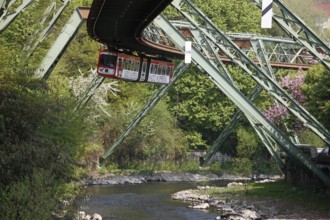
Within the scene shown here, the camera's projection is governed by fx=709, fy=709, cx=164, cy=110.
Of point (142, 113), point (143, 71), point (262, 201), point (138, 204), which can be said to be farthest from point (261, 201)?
point (142, 113)

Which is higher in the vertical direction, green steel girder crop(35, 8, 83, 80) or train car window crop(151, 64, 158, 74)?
green steel girder crop(35, 8, 83, 80)

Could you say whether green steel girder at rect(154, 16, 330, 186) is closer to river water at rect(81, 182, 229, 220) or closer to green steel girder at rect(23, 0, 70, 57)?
river water at rect(81, 182, 229, 220)

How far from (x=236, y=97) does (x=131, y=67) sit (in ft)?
21.4

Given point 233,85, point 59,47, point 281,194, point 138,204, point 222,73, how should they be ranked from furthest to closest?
point 281,194 < point 138,204 < point 222,73 < point 233,85 < point 59,47

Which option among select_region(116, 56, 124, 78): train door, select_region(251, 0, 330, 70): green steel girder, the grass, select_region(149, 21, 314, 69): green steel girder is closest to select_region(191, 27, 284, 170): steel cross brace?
select_region(149, 21, 314, 69): green steel girder

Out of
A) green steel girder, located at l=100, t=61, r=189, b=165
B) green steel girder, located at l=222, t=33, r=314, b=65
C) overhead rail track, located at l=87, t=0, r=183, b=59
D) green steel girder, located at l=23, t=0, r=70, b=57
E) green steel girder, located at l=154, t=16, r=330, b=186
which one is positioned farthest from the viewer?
green steel girder, located at l=100, t=61, r=189, b=165

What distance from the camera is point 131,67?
39344mm

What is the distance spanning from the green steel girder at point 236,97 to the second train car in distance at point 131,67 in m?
3.55

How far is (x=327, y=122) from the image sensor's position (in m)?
37.1

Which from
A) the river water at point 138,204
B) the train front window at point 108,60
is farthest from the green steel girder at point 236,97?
the river water at point 138,204

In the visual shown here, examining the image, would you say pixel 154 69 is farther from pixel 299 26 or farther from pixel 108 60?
pixel 299 26

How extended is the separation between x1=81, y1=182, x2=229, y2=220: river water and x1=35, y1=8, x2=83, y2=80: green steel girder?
19.9ft

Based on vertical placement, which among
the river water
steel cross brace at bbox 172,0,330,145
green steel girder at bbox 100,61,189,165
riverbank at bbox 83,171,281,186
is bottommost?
riverbank at bbox 83,171,281,186

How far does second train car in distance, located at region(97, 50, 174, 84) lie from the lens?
37938 millimetres
